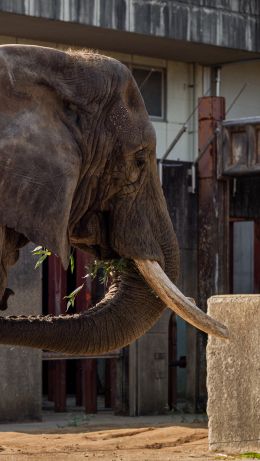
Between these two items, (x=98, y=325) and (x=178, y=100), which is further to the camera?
(x=178, y=100)

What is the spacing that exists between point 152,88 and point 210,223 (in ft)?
13.5

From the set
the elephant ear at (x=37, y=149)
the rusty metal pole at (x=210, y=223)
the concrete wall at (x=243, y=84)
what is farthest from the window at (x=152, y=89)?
the elephant ear at (x=37, y=149)

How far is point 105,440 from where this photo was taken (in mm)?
12719

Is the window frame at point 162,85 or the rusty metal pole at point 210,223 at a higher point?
the window frame at point 162,85

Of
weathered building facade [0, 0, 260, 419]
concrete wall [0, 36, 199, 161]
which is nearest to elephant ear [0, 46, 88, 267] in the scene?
weathered building facade [0, 0, 260, 419]

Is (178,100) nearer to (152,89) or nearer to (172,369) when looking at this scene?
(152,89)

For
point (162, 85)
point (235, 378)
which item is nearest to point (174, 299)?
point (235, 378)

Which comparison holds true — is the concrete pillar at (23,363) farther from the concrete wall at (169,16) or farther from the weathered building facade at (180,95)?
the concrete wall at (169,16)

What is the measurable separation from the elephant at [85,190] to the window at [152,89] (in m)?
13.1

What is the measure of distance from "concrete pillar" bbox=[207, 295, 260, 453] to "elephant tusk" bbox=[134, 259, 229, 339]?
481 cm

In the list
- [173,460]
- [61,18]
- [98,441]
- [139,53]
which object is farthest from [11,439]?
[139,53]

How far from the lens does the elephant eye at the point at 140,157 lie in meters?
6.57

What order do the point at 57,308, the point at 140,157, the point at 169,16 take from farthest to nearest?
the point at 169,16, the point at 57,308, the point at 140,157

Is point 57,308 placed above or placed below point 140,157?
below
